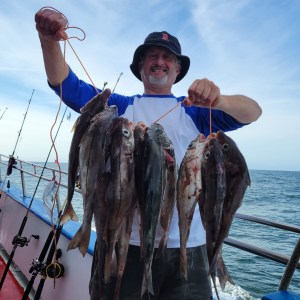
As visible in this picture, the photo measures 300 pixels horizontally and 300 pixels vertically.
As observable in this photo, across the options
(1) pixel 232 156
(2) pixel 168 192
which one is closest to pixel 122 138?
(2) pixel 168 192

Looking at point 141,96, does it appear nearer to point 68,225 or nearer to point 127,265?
point 127,265

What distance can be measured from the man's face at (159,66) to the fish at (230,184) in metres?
0.89

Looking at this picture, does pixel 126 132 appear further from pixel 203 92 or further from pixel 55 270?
pixel 55 270

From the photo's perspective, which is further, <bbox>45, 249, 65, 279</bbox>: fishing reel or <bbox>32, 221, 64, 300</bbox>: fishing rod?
<bbox>45, 249, 65, 279</bbox>: fishing reel

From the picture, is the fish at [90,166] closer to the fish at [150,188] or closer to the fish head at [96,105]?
the fish head at [96,105]

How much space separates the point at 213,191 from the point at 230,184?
13cm

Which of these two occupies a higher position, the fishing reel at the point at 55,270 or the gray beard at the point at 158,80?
the gray beard at the point at 158,80

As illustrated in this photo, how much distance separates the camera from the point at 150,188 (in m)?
1.66

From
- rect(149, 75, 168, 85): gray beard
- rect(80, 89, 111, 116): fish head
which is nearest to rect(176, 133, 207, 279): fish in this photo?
rect(80, 89, 111, 116): fish head

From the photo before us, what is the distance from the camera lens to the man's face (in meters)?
2.47

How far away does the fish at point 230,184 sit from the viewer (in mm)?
1753

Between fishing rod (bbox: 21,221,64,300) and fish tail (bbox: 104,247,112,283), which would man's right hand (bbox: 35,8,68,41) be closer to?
fish tail (bbox: 104,247,112,283)

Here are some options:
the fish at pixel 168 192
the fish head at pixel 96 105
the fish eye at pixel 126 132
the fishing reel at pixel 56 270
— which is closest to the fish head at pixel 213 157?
the fish at pixel 168 192

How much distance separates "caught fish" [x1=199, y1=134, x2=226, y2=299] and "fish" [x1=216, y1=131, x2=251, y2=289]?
45 mm
